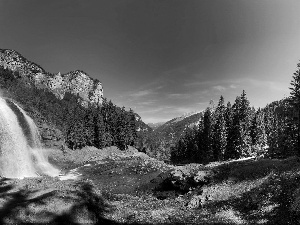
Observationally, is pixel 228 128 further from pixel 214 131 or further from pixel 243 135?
pixel 243 135

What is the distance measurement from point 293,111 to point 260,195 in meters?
23.7

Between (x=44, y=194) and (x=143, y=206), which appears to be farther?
(x=143, y=206)

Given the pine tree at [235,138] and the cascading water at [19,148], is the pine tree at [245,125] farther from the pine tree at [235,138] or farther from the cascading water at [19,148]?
the cascading water at [19,148]

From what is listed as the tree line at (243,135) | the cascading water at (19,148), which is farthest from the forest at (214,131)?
the cascading water at (19,148)

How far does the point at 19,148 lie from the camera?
65938 mm

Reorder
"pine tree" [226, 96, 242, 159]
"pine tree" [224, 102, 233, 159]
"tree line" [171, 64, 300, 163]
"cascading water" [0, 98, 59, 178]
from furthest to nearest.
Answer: "pine tree" [224, 102, 233, 159] < "pine tree" [226, 96, 242, 159] < "cascading water" [0, 98, 59, 178] < "tree line" [171, 64, 300, 163]

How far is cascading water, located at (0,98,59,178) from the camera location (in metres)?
59.2

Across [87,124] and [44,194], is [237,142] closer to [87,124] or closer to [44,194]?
[44,194]

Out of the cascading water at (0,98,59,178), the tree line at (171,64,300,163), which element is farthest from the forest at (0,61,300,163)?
the cascading water at (0,98,59,178)

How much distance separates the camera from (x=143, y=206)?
27234mm

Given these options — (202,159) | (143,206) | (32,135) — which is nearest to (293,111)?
(143,206)

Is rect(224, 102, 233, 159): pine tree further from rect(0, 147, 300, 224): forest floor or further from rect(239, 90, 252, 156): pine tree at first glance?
rect(0, 147, 300, 224): forest floor

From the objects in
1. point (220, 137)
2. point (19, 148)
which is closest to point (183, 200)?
point (220, 137)

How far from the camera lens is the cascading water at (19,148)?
194 feet
